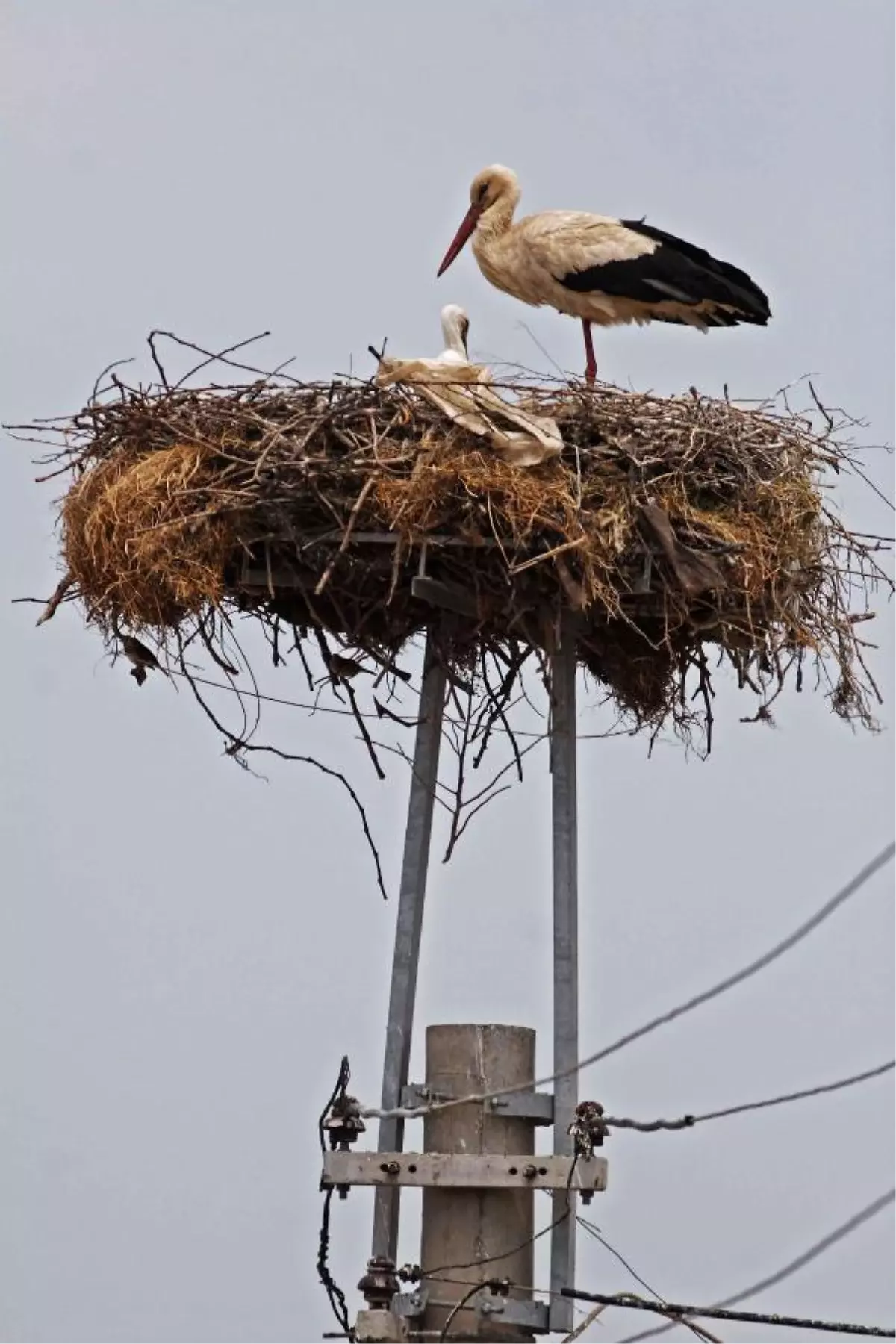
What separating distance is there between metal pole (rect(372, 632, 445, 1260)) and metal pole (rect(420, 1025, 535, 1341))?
91 mm

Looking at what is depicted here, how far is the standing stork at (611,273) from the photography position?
8.75 metres

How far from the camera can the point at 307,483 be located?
6.71 meters

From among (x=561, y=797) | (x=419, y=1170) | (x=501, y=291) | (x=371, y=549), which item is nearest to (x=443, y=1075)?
(x=419, y=1170)

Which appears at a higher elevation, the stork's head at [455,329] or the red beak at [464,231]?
the red beak at [464,231]

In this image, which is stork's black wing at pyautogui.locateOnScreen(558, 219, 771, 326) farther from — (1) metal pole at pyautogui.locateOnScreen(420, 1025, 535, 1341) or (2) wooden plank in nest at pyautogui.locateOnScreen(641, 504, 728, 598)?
(1) metal pole at pyautogui.locateOnScreen(420, 1025, 535, 1341)

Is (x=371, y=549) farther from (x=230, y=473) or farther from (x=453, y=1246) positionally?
(x=453, y=1246)

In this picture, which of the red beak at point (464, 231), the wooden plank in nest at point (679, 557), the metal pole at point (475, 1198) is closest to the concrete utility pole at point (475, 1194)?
the metal pole at point (475, 1198)

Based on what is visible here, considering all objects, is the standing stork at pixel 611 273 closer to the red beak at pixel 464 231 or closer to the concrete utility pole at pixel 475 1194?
the red beak at pixel 464 231

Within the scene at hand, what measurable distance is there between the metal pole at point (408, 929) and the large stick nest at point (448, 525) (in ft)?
0.50

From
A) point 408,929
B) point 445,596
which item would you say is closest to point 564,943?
point 408,929

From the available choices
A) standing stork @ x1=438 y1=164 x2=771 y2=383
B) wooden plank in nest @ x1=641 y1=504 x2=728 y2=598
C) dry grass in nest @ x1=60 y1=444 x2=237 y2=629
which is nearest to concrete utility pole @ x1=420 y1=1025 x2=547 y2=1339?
wooden plank in nest @ x1=641 y1=504 x2=728 y2=598

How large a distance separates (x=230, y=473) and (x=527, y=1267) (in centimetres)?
215

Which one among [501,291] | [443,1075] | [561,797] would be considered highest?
[501,291]

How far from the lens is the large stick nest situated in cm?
666
